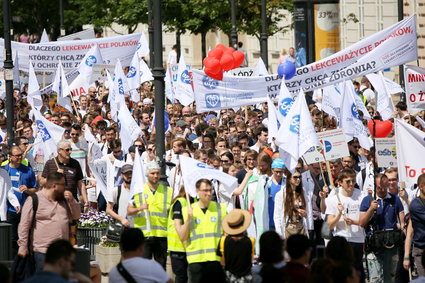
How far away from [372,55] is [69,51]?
9178mm

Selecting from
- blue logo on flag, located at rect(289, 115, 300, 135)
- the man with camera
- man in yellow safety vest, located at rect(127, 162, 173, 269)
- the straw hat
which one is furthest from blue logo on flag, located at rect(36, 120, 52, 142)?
the straw hat

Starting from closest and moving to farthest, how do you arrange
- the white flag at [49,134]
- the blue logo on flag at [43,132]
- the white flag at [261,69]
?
the white flag at [49,134]
the blue logo on flag at [43,132]
the white flag at [261,69]

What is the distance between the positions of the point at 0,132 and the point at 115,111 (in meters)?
1.99

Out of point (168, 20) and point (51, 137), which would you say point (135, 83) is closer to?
point (51, 137)

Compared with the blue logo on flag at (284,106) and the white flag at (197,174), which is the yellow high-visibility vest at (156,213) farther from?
the blue logo on flag at (284,106)

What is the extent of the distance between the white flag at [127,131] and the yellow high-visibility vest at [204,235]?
17.1ft

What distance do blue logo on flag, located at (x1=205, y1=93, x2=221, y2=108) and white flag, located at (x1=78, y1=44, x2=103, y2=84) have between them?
538 centimetres

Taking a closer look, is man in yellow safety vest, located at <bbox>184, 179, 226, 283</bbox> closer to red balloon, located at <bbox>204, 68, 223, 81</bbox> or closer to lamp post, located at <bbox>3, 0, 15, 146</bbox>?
red balloon, located at <bbox>204, 68, 223, 81</bbox>

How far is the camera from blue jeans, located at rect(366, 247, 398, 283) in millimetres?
14680

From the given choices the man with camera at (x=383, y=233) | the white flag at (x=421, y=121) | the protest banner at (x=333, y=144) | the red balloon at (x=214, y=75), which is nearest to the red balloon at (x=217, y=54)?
the red balloon at (x=214, y=75)

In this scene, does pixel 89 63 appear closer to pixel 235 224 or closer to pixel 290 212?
pixel 290 212

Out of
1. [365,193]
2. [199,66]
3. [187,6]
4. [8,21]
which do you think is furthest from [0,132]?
[199,66]

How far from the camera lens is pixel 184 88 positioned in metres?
25.4

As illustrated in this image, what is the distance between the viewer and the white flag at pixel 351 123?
18391 mm
